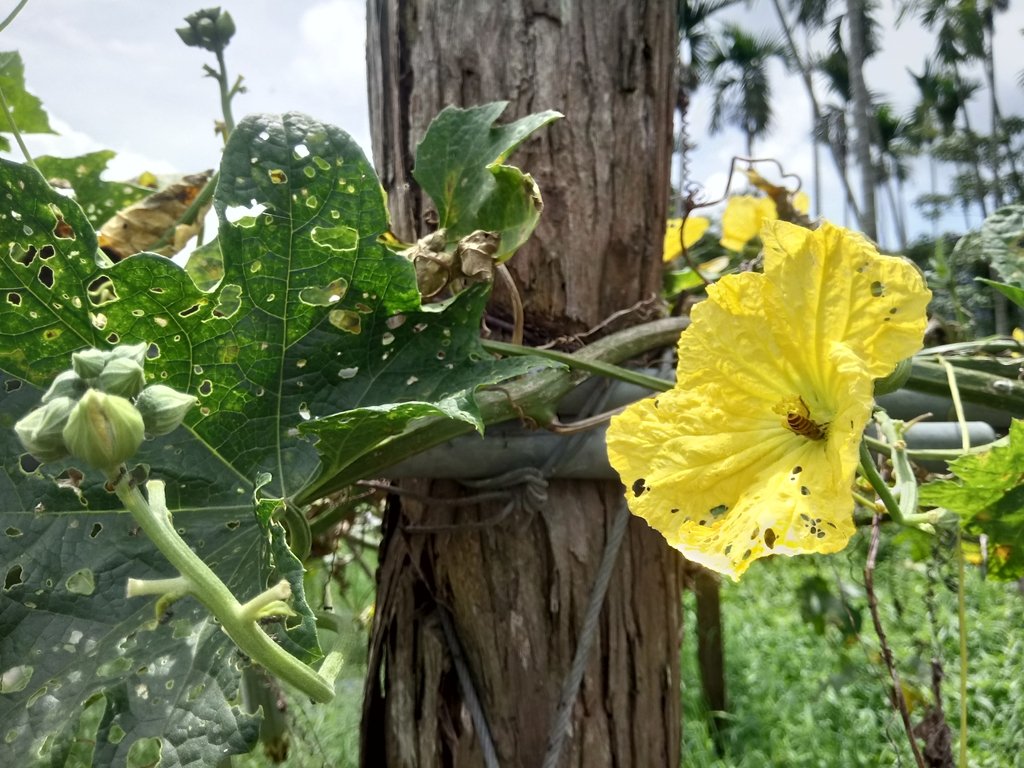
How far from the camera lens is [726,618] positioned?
12.4 feet

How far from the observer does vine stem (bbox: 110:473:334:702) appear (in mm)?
386

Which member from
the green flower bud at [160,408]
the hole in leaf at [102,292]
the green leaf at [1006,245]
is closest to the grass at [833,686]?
the green leaf at [1006,245]

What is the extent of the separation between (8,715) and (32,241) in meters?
0.31

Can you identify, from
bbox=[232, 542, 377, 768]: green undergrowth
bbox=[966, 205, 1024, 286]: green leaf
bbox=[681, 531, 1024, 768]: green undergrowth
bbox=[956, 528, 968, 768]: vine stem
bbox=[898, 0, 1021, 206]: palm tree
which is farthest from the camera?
bbox=[898, 0, 1021, 206]: palm tree

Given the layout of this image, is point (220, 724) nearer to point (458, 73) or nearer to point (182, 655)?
point (182, 655)

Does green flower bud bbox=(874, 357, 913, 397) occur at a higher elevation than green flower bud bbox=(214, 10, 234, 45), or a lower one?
lower

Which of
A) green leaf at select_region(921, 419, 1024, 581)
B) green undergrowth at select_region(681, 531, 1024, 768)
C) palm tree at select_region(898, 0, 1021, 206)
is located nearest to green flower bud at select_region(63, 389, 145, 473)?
green leaf at select_region(921, 419, 1024, 581)

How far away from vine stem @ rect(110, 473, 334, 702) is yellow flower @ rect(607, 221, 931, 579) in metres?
0.24

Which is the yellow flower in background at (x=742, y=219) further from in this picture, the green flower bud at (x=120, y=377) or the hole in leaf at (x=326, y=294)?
the green flower bud at (x=120, y=377)

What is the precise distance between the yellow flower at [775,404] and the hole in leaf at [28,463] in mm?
418

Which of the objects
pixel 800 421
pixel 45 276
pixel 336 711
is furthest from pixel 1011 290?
pixel 336 711

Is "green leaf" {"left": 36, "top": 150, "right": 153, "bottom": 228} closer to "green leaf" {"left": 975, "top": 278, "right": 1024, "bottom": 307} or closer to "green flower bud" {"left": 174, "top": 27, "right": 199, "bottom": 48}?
"green flower bud" {"left": 174, "top": 27, "right": 199, "bottom": 48}

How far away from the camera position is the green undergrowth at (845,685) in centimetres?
199

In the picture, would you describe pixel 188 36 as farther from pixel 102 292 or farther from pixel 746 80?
pixel 746 80
